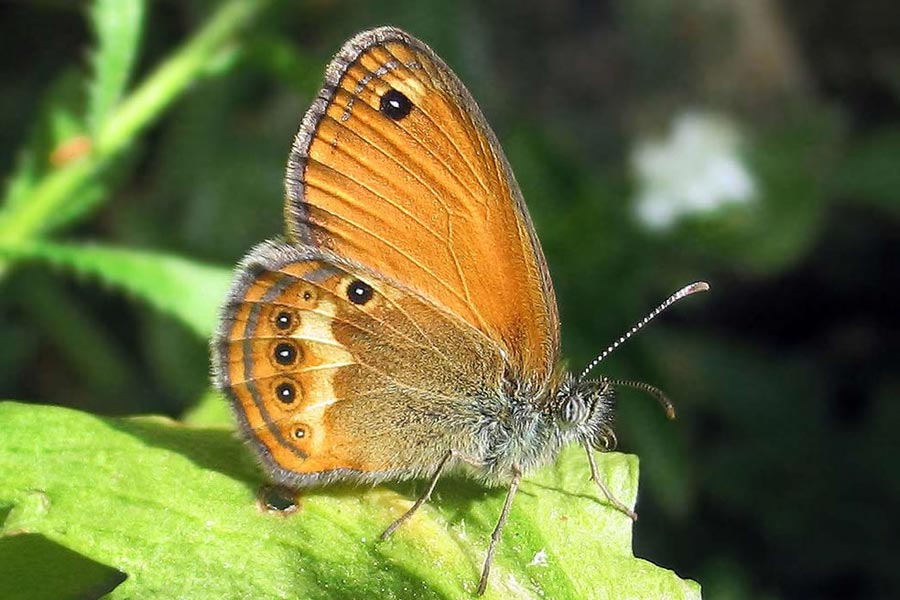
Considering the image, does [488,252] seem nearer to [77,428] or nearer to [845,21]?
[77,428]

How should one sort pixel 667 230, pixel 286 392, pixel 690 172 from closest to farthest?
pixel 286 392 < pixel 667 230 < pixel 690 172

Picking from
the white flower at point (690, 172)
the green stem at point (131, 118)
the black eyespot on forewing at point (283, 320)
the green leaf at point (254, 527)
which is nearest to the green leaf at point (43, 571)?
the green leaf at point (254, 527)

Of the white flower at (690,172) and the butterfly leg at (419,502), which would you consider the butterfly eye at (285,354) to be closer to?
the butterfly leg at (419,502)

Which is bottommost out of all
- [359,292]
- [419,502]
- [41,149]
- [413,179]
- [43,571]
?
[43,571]

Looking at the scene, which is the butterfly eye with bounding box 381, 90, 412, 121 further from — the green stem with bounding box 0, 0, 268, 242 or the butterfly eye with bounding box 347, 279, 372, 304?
the green stem with bounding box 0, 0, 268, 242

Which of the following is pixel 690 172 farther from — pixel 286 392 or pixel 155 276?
pixel 286 392

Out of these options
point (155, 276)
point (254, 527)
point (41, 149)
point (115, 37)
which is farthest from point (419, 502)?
point (41, 149)
